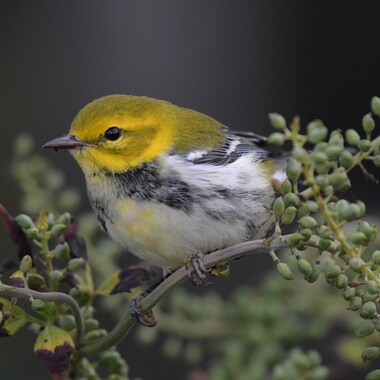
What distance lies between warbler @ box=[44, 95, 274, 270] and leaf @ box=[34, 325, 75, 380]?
2.19 ft

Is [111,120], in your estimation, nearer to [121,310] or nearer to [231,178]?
[231,178]

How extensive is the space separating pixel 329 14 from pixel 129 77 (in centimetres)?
139

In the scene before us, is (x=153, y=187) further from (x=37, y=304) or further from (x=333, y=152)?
(x=333, y=152)

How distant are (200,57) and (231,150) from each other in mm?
3647

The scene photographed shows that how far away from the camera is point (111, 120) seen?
6.71ft

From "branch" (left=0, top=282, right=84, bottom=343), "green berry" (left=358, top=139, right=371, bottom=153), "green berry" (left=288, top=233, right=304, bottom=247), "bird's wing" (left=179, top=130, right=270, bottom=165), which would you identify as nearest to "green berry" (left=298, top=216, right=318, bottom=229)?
"green berry" (left=288, top=233, right=304, bottom=247)

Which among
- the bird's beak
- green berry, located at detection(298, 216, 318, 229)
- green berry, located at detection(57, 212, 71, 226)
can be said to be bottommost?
the bird's beak

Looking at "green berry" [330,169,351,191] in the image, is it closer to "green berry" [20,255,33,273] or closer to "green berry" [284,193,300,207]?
"green berry" [284,193,300,207]

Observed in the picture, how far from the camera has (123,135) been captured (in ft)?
6.87

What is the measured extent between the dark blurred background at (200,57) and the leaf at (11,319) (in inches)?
149

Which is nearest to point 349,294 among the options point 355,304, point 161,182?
point 355,304

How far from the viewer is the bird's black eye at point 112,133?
6.75 ft

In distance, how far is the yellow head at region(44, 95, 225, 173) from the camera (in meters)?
2.01

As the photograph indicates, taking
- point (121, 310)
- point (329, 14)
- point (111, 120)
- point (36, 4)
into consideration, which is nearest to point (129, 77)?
point (36, 4)
